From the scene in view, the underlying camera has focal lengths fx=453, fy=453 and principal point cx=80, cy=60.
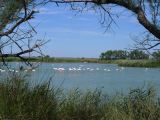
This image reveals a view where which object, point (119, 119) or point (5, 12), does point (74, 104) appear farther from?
point (5, 12)

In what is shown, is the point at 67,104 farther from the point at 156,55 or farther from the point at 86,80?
the point at 86,80

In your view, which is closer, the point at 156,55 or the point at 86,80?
the point at 156,55

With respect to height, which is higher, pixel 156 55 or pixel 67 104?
pixel 156 55

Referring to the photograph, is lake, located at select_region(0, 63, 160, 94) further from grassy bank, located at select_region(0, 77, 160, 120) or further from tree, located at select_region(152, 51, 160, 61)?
tree, located at select_region(152, 51, 160, 61)

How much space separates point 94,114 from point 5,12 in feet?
9.15

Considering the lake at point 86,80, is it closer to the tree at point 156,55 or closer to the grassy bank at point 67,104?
the grassy bank at point 67,104

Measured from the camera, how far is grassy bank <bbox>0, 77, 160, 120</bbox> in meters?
7.99

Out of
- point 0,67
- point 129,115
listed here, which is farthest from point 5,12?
point 129,115

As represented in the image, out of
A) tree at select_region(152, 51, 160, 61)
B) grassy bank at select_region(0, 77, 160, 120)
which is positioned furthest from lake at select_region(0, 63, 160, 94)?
tree at select_region(152, 51, 160, 61)

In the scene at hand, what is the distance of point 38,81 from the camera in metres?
8.99

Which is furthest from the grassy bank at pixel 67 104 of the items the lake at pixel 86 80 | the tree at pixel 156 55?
the tree at pixel 156 55

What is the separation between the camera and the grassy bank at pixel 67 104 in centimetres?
799

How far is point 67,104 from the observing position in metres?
9.18

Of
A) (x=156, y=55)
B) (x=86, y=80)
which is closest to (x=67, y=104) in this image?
(x=156, y=55)
